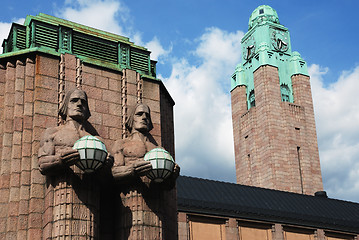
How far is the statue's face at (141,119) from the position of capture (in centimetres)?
1284

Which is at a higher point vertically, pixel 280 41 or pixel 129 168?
pixel 280 41

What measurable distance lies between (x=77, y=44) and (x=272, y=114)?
2347 inches

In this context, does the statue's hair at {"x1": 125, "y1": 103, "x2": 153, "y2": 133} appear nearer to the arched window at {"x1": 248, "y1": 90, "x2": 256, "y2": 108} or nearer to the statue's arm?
the statue's arm

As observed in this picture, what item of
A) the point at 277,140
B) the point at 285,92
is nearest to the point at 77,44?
the point at 277,140

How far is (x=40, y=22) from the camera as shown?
13461 millimetres

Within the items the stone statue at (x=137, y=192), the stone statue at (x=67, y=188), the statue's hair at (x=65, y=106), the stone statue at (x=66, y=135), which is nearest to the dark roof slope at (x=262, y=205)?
the stone statue at (x=137, y=192)

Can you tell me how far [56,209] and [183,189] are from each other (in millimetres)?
25497

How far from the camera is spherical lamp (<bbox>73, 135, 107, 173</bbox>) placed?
1091cm

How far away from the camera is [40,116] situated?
12.3 meters

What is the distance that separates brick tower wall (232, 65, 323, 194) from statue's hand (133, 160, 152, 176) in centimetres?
5772

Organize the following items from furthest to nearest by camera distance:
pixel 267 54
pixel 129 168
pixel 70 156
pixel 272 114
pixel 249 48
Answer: pixel 249 48 → pixel 267 54 → pixel 272 114 → pixel 129 168 → pixel 70 156

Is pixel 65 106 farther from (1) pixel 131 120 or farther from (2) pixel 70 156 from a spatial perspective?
(2) pixel 70 156

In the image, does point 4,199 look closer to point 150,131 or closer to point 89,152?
point 89,152

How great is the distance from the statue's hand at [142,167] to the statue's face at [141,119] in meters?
1.31
